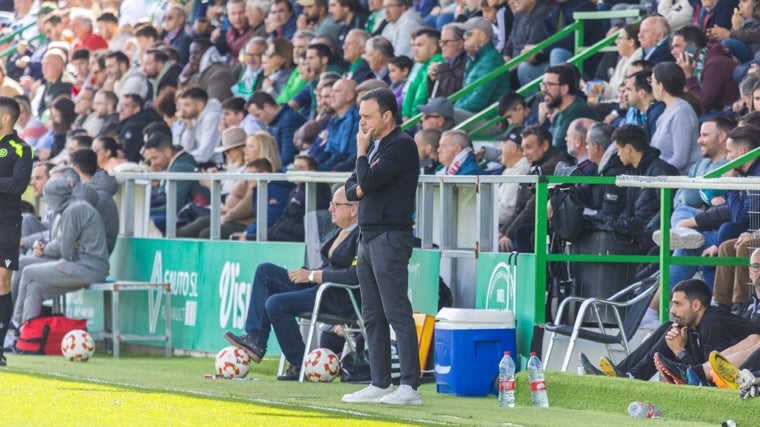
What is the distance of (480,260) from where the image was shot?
1289 cm

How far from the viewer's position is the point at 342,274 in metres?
13.1

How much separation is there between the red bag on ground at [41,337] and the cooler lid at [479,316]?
486 centimetres

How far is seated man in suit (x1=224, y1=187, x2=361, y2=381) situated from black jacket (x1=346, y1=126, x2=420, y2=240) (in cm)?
222

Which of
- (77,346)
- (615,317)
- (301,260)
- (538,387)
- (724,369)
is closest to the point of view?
(724,369)

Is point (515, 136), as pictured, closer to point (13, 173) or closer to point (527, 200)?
point (527, 200)

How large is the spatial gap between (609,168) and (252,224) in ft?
13.5

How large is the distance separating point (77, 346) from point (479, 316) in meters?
4.25

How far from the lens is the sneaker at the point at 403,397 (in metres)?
10.7

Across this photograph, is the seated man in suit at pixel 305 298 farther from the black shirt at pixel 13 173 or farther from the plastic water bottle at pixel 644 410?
the plastic water bottle at pixel 644 410

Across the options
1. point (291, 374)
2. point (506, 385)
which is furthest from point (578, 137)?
point (506, 385)

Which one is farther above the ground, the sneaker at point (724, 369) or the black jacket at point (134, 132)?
the black jacket at point (134, 132)

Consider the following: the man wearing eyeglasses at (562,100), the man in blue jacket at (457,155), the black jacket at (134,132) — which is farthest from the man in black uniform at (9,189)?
the black jacket at (134,132)

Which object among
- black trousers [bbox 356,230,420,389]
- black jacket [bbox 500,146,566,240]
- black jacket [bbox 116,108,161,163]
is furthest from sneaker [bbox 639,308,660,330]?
black jacket [bbox 116,108,161,163]

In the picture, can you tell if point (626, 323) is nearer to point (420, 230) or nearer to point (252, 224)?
point (420, 230)
